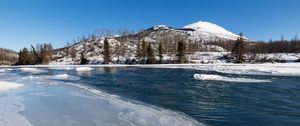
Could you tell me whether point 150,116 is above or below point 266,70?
below

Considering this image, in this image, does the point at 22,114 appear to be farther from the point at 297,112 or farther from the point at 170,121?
the point at 297,112

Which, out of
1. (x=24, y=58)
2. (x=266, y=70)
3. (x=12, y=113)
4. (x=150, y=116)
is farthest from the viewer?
(x=24, y=58)

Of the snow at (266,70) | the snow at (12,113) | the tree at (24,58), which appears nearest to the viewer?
the snow at (12,113)

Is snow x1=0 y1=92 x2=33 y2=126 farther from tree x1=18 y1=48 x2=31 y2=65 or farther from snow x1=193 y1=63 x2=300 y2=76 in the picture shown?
tree x1=18 y1=48 x2=31 y2=65

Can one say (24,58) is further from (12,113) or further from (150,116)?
(150,116)

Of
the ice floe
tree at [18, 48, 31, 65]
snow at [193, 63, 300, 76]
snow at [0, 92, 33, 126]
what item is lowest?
the ice floe

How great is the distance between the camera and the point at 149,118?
14.6 meters

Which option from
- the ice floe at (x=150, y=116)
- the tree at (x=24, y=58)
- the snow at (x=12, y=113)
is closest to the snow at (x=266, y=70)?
the ice floe at (x=150, y=116)

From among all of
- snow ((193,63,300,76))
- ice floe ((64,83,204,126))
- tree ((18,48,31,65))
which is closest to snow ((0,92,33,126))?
ice floe ((64,83,204,126))

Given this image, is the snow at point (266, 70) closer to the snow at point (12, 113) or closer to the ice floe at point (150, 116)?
the ice floe at point (150, 116)

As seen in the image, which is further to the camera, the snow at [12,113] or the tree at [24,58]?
the tree at [24,58]

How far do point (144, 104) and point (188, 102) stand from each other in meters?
3.13

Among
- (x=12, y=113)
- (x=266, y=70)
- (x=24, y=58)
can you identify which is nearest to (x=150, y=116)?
(x=12, y=113)

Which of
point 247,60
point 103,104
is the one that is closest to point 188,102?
point 103,104
